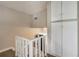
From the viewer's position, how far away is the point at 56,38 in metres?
1.84

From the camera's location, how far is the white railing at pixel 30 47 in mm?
1704

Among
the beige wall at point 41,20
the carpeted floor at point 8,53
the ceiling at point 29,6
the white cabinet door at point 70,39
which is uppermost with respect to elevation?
the ceiling at point 29,6

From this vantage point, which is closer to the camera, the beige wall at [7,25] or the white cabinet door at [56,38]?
the beige wall at [7,25]

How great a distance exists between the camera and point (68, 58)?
5.56 ft

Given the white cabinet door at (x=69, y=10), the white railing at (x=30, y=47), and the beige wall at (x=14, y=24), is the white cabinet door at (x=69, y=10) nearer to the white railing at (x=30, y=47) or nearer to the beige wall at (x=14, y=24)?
the beige wall at (x=14, y=24)

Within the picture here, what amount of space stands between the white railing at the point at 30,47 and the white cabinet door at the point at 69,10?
0.55 metres

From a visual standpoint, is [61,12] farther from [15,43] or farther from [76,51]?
[15,43]

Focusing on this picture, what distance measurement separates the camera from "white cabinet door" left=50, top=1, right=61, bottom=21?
1.79 m

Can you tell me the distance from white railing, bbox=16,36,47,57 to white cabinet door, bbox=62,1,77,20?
1.80ft

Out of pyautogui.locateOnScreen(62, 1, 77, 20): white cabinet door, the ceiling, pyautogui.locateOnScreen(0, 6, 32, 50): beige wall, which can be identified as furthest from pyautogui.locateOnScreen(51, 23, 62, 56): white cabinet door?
pyautogui.locateOnScreen(0, 6, 32, 50): beige wall

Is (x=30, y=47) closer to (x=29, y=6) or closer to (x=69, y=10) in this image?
(x=29, y=6)

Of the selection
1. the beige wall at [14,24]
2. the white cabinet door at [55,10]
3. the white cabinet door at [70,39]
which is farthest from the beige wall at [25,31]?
the white cabinet door at [70,39]

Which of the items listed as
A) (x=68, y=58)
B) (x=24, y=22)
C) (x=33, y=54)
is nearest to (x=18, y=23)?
(x=24, y=22)

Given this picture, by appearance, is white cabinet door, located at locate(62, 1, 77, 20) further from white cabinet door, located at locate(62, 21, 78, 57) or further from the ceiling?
the ceiling
